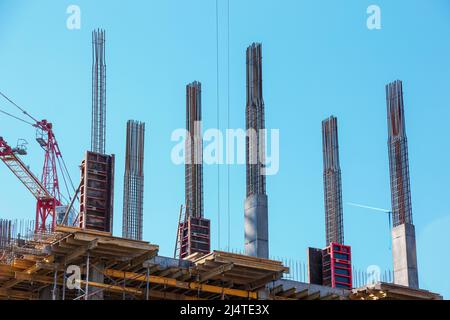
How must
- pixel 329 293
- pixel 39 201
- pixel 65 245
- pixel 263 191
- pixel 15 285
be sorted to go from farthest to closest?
pixel 39 201
pixel 263 191
pixel 329 293
pixel 15 285
pixel 65 245

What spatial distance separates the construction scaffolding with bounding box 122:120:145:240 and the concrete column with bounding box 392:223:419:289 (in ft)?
58.4

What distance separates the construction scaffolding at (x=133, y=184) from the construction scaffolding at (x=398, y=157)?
18198 millimetres

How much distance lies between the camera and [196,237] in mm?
68250

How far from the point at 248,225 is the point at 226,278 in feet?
31.5

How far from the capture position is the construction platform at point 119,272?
2000 inches

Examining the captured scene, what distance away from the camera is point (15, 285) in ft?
178

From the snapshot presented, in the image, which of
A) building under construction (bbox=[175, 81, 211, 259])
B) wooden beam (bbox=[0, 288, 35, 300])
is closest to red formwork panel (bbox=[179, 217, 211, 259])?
building under construction (bbox=[175, 81, 211, 259])

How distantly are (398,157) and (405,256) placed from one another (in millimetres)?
8421

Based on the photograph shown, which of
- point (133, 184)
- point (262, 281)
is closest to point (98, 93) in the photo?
point (133, 184)

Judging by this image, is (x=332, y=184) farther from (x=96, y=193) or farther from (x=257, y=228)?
(x=96, y=193)
